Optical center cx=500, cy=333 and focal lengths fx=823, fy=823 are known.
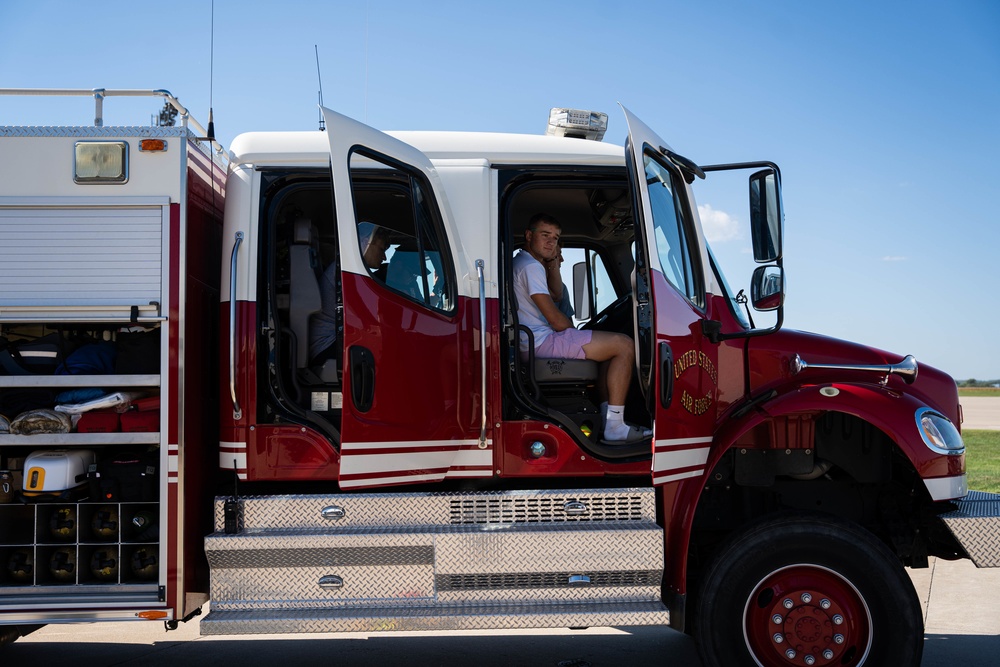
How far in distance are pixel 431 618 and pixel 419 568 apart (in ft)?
0.78

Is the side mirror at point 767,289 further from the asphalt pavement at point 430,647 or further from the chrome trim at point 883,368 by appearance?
the asphalt pavement at point 430,647

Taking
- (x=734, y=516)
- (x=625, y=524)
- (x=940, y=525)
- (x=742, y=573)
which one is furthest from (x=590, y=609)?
(x=940, y=525)

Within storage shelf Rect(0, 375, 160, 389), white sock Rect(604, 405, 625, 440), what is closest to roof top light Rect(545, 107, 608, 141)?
white sock Rect(604, 405, 625, 440)

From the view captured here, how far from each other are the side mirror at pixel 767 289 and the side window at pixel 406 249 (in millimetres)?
1456

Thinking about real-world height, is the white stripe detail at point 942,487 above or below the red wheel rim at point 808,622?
above

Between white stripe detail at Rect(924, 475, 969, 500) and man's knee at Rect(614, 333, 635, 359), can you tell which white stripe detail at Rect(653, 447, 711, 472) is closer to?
man's knee at Rect(614, 333, 635, 359)

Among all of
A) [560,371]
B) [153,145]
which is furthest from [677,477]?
[153,145]

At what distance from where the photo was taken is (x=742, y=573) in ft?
13.1

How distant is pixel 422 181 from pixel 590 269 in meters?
1.60

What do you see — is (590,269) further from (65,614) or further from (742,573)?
(65,614)

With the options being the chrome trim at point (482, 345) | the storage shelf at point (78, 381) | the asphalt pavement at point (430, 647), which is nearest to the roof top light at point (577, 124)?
the chrome trim at point (482, 345)

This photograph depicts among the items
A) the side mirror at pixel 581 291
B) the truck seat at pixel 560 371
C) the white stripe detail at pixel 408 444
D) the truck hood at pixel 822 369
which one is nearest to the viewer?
the white stripe detail at pixel 408 444

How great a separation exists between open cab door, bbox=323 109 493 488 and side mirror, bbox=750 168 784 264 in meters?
1.39

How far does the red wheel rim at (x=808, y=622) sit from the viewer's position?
13.0ft
